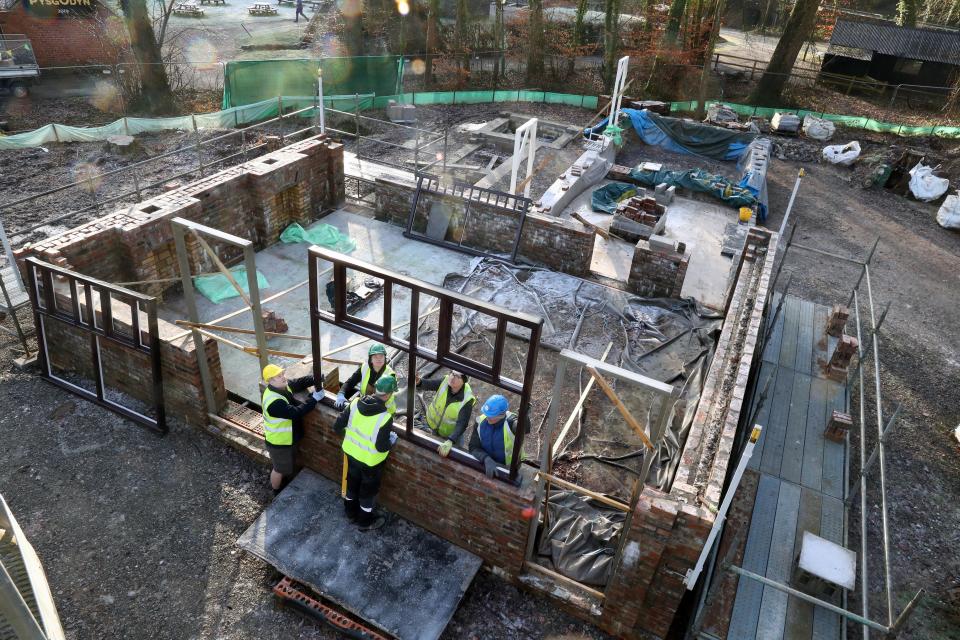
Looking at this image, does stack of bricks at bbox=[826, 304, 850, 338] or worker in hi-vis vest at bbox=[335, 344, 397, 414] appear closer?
worker in hi-vis vest at bbox=[335, 344, 397, 414]

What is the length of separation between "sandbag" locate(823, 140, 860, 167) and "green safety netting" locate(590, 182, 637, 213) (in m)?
8.12

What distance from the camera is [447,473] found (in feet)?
20.0

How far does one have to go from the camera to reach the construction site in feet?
18.7

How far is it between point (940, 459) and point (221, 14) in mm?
43076

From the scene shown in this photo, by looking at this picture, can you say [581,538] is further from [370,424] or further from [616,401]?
[370,424]

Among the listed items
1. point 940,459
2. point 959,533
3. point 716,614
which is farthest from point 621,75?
point 716,614

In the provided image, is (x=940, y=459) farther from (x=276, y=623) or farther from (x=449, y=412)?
(x=276, y=623)

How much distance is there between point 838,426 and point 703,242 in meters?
6.55

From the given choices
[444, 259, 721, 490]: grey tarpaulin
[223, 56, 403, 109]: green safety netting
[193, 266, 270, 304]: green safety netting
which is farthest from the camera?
[223, 56, 403, 109]: green safety netting

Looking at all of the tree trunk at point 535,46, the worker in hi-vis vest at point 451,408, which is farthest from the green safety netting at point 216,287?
the tree trunk at point 535,46

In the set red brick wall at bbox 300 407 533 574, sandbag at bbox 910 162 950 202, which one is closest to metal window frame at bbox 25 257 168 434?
red brick wall at bbox 300 407 533 574

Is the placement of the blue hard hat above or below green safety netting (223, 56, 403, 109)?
below

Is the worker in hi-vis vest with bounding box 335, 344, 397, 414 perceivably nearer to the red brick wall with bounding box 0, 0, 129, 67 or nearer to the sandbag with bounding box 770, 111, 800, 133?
the sandbag with bounding box 770, 111, 800, 133

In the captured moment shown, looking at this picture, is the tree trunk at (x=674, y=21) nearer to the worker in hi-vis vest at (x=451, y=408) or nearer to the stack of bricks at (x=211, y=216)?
the stack of bricks at (x=211, y=216)
